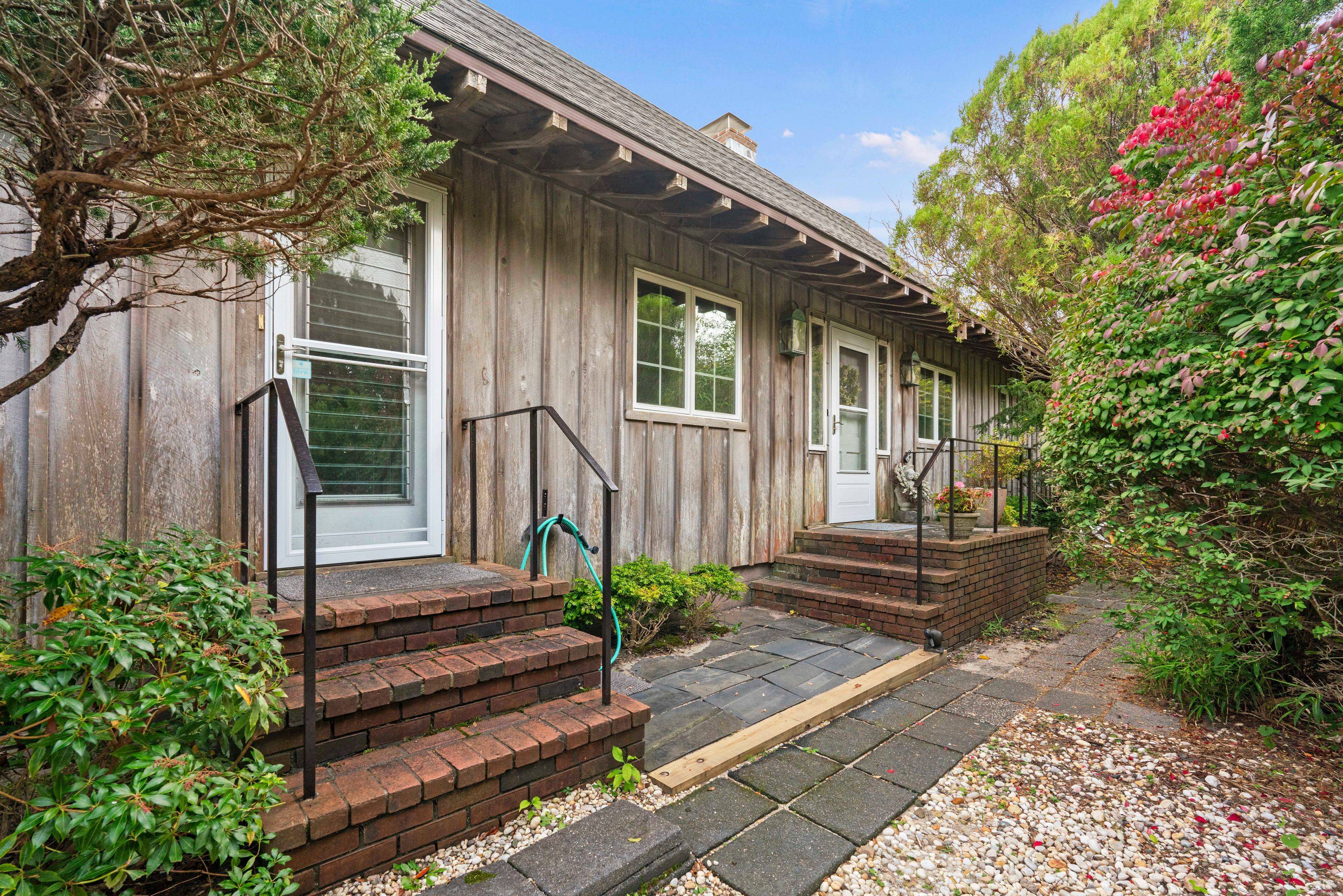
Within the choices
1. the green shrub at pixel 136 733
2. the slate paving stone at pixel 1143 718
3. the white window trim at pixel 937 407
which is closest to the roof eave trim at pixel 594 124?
the green shrub at pixel 136 733

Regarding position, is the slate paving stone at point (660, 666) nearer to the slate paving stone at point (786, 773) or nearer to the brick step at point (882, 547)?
the slate paving stone at point (786, 773)

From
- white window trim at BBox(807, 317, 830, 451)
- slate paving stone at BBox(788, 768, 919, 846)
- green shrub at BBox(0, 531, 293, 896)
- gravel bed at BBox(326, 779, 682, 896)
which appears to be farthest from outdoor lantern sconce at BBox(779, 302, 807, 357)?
green shrub at BBox(0, 531, 293, 896)

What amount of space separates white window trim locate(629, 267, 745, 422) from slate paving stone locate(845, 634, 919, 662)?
6.01 feet

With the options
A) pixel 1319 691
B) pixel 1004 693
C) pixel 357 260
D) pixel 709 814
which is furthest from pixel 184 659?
pixel 1319 691

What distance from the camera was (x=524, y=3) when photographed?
197 inches

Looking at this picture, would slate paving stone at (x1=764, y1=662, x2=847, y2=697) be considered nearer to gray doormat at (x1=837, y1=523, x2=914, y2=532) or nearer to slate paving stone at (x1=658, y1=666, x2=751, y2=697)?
slate paving stone at (x1=658, y1=666, x2=751, y2=697)

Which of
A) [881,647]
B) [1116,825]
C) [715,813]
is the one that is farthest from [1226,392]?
[715,813]

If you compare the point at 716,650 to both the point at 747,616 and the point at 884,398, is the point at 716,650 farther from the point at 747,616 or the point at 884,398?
the point at 884,398

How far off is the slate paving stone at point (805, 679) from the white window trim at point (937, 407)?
4.25 metres

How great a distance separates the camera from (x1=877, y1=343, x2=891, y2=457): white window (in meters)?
6.36

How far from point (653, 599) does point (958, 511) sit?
268 centimetres

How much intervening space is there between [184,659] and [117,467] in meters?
1.22

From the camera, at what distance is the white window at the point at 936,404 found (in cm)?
707

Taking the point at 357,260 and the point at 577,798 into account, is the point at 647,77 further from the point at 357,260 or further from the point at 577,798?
the point at 577,798
